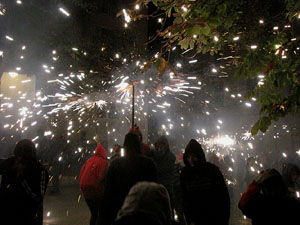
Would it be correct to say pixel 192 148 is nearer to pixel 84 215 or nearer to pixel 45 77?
pixel 84 215

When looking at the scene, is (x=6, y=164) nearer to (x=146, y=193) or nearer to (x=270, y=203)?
(x=146, y=193)

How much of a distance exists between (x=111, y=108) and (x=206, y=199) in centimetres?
1341

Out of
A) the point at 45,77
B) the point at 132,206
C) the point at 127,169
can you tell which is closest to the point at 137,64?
the point at 45,77

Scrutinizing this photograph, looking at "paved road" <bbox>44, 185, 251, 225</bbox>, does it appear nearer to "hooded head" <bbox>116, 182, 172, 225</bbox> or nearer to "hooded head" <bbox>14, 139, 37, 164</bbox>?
"hooded head" <bbox>14, 139, 37, 164</bbox>

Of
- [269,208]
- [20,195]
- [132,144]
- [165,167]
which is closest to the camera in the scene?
[269,208]

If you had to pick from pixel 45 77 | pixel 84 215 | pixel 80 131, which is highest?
pixel 45 77

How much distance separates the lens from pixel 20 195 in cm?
333

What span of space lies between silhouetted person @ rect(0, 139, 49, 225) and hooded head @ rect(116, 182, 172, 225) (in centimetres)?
196

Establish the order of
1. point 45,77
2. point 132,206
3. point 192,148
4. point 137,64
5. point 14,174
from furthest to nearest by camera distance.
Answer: point 45,77 < point 137,64 < point 192,148 < point 14,174 < point 132,206

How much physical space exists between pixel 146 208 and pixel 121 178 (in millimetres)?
1657

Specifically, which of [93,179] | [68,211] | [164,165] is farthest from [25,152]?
[68,211]

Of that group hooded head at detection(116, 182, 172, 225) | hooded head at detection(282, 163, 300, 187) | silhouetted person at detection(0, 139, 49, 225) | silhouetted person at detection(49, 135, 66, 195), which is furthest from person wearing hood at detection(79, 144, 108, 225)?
silhouetted person at detection(49, 135, 66, 195)

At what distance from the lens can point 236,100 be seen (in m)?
26.9

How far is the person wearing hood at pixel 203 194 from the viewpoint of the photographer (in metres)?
3.74
